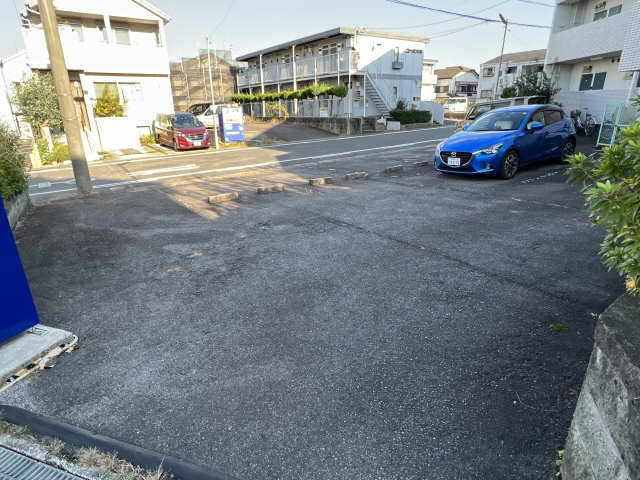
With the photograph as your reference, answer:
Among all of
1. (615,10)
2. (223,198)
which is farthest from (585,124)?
(223,198)

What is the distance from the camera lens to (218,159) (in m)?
15.0

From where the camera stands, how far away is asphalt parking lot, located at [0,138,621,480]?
2059 mm

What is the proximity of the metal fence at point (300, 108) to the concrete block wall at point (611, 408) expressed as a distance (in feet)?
89.5

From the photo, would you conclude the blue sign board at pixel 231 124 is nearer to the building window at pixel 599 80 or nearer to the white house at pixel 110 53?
the white house at pixel 110 53

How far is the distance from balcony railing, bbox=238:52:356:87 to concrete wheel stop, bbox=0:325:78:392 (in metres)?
29.8

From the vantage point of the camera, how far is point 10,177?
644 cm

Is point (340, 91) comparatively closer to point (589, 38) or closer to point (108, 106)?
point (589, 38)

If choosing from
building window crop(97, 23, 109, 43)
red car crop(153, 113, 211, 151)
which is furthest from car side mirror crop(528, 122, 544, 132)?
building window crop(97, 23, 109, 43)

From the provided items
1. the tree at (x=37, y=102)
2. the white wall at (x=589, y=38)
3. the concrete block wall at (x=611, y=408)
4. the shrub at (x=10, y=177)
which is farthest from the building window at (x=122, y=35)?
the concrete block wall at (x=611, y=408)

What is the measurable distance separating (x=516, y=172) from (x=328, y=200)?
4983 millimetres

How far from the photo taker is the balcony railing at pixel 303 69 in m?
29.2

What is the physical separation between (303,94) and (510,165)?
23907 mm

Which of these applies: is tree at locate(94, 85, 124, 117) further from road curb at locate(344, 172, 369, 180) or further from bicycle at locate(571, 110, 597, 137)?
bicycle at locate(571, 110, 597, 137)

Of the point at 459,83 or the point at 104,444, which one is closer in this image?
the point at 104,444
